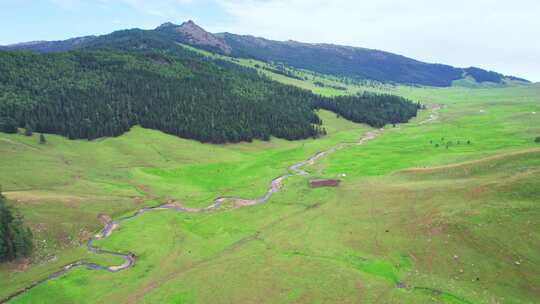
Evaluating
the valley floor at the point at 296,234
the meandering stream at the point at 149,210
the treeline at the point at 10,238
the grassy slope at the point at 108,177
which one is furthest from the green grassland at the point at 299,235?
the treeline at the point at 10,238

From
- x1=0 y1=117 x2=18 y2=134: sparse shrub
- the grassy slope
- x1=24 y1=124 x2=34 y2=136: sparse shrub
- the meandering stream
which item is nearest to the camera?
the meandering stream

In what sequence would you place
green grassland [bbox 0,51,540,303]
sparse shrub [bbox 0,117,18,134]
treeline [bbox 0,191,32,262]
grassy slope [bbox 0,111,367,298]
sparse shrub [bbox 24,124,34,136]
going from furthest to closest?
1. sparse shrub [bbox 24,124,34,136]
2. sparse shrub [bbox 0,117,18,134]
3. grassy slope [bbox 0,111,367,298]
4. treeline [bbox 0,191,32,262]
5. green grassland [bbox 0,51,540,303]

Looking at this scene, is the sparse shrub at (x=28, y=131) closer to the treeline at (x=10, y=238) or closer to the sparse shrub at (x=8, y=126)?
the sparse shrub at (x=8, y=126)

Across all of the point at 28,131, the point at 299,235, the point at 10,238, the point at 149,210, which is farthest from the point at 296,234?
the point at 28,131

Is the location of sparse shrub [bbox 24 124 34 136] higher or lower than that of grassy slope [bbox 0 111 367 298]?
higher

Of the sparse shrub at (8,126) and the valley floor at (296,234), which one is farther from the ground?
the sparse shrub at (8,126)

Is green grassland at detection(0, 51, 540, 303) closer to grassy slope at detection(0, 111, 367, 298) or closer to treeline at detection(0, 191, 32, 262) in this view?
grassy slope at detection(0, 111, 367, 298)

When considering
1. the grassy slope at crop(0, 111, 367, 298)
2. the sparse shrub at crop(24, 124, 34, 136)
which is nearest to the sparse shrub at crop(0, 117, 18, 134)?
the sparse shrub at crop(24, 124, 34, 136)
